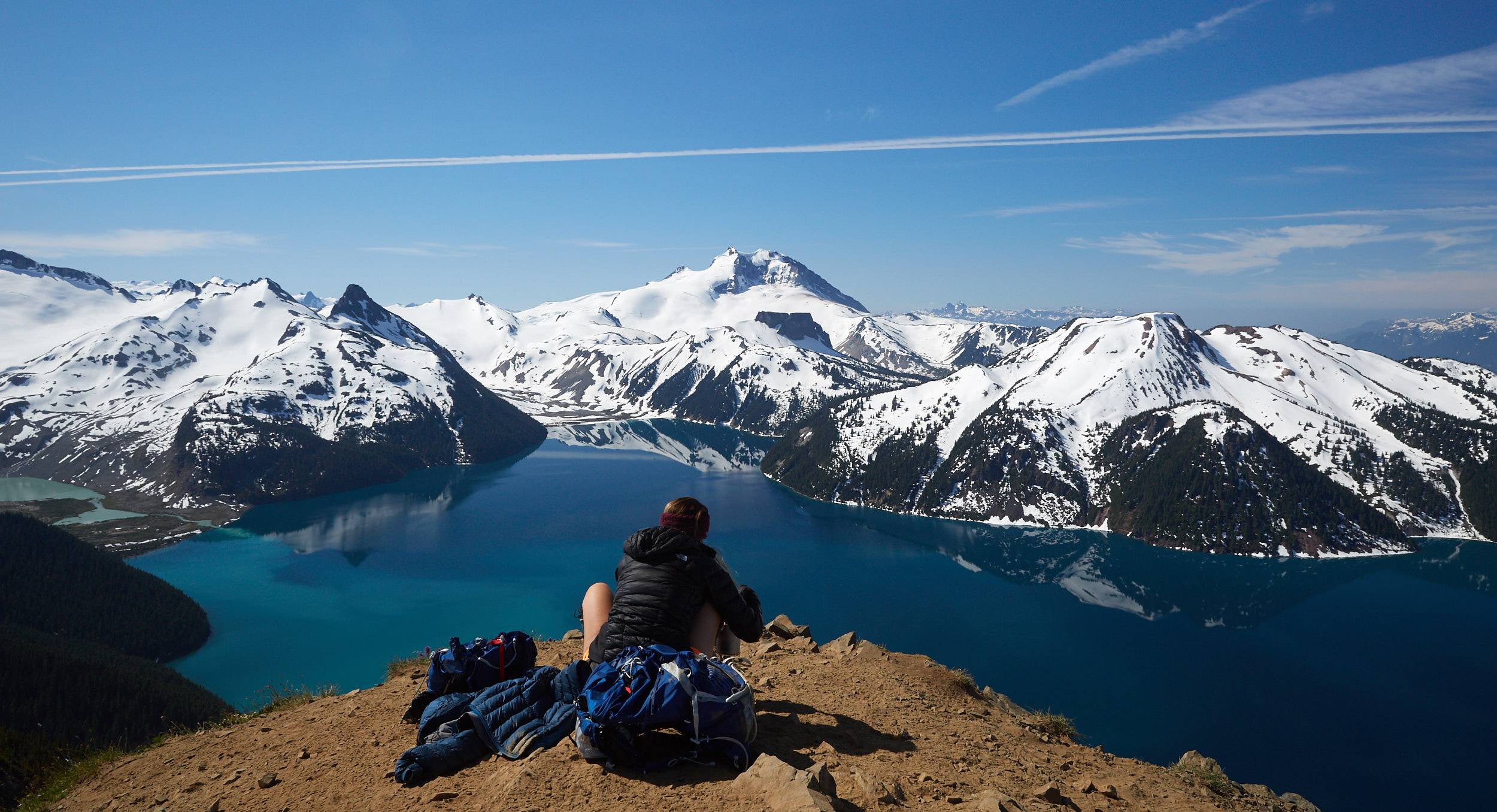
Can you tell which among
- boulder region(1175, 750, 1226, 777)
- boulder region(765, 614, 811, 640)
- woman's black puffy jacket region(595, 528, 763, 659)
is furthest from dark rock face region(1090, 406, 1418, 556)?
woman's black puffy jacket region(595, 528, 763, 659)

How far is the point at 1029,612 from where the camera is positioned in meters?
80.5

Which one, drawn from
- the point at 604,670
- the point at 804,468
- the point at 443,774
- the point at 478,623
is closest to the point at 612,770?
the point at 604,670

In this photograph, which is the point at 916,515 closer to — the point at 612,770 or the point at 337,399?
the point at 612,770

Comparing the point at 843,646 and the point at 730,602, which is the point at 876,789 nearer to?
the point at 730,602

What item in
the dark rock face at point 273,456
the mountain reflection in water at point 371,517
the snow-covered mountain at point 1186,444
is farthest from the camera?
the dark rock face at point 273,456

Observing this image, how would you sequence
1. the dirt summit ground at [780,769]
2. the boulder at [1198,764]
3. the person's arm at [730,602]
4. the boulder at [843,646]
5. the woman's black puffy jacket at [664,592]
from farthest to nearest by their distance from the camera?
1. the boulder at [843,646]
2. the boulder at [1198,764]
3. the person's arm at [730,602]
4. the woman's black puffy jacket at [664,592]
5. the dirt summit ground at [780,769]

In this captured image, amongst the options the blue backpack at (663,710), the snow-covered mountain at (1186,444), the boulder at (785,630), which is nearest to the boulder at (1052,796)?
the blue backpack at (663,710)

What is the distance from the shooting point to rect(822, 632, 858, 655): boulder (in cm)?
1378

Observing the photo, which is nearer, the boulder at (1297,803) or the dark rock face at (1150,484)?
the boulder at (1297,803)

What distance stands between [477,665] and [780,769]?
469 cm

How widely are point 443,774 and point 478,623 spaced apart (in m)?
75.0

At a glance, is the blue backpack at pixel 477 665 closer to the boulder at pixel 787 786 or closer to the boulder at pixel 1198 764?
the boulder at pixel 787 786

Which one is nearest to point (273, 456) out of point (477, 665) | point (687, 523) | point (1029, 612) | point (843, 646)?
point (1029, 612)

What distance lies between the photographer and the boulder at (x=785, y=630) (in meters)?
16.2
